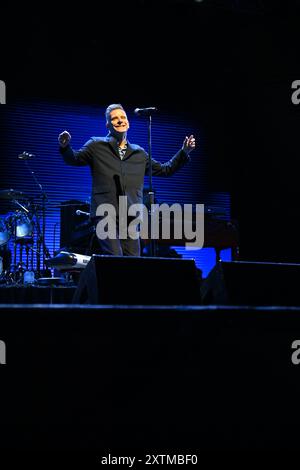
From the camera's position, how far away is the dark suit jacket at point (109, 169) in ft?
14.3

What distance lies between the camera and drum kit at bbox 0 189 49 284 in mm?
7043

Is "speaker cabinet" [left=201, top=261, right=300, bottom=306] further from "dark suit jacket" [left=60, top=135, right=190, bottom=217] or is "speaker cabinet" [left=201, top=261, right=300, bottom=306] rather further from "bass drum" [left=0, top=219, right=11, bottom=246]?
"bass drum" [left=0, top=219, right=11, bottom=246]

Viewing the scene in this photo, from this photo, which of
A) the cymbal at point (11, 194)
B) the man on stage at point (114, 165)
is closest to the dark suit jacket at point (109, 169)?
the man on stage at point (114, 165)

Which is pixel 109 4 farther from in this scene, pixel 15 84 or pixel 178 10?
pixel 15 84

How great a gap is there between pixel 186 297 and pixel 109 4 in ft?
21.5

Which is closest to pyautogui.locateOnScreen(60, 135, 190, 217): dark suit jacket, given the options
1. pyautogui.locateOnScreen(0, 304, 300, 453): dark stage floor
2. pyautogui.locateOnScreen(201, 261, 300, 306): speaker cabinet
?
pyautogui.locateOnScreen(201, 261, 300, 306): speaker cabinet

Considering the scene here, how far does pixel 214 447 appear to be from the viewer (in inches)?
54.7

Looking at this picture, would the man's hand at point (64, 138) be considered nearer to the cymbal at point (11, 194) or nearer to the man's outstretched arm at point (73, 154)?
the man's outstretched arm at point (73, 154)

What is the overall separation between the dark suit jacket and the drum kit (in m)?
2.82

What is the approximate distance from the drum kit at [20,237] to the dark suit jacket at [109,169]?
9.24ft

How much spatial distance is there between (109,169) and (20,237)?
3459 millimetres

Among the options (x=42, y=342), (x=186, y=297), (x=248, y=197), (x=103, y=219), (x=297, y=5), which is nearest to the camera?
(x=42, y=342)

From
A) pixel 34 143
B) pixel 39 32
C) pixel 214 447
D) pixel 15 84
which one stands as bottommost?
pixel 214 447

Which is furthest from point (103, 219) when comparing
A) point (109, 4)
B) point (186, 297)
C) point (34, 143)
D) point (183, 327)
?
point (109, 4)
